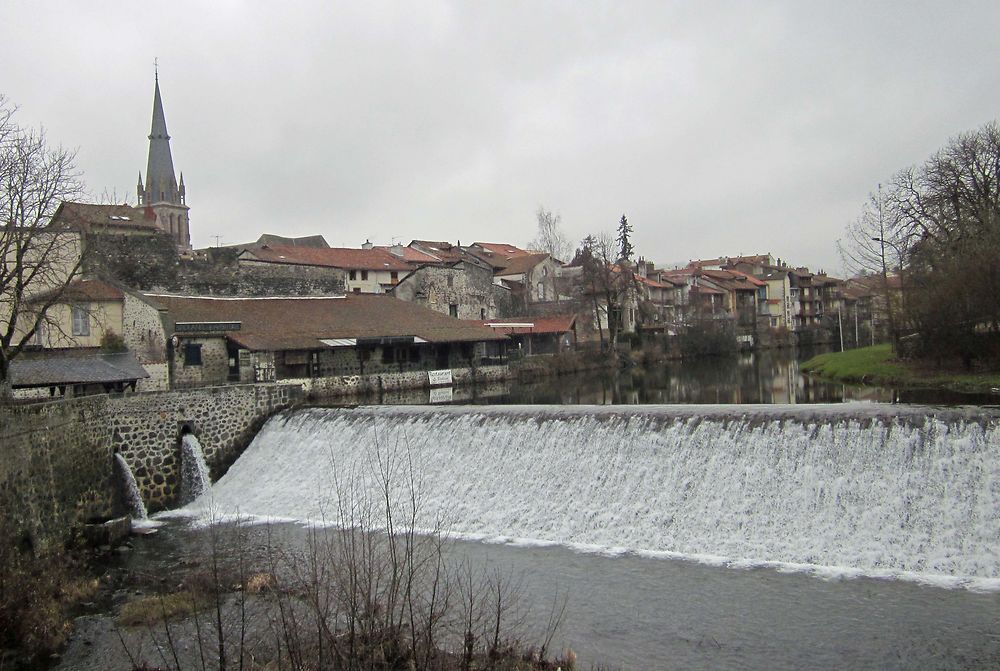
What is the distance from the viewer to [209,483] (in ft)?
67.6

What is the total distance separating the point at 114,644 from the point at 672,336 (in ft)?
171

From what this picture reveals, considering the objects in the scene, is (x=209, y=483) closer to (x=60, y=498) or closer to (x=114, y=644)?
(x=60, y=498)

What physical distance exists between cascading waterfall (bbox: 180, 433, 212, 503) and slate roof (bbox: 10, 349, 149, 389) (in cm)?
232

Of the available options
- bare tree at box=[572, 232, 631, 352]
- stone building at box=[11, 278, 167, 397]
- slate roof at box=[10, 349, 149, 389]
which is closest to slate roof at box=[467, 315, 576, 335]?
bare tree at box=[572, 232, 631, 352]

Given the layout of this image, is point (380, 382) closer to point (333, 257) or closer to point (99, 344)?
point (99, 344)

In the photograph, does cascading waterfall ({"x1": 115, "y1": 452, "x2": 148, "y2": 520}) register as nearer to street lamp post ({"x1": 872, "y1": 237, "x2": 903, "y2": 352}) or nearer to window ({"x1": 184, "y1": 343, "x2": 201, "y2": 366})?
window ({"x1": 184, "y1": 343, "x2": 201, "y2": 366})

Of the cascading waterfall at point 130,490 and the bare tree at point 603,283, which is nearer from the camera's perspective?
the cascading waterfall at point 130,490

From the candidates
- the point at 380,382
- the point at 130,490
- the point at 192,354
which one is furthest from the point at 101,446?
the point at 380,382

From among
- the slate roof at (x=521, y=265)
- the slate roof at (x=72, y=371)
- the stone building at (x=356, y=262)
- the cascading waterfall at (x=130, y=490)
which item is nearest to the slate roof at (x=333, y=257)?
the stone building at (x=356, y=262)

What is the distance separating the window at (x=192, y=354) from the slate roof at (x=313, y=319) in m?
0.99

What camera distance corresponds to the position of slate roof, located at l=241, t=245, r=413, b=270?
53.8 meters

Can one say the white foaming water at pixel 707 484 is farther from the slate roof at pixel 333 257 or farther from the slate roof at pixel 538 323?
the slate roof at pixel 333 257

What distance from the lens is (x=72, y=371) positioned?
20172 mm

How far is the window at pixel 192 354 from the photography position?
104 ft
